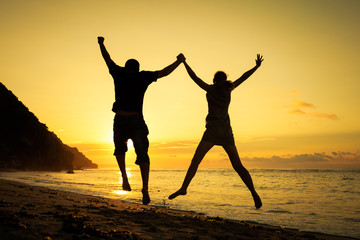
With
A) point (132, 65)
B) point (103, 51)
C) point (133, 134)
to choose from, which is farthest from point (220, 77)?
point (103, 51)

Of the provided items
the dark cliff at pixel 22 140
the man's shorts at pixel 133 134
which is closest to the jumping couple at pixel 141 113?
the man's shorts at pixel 133 134

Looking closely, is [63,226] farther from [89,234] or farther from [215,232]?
[215,232]

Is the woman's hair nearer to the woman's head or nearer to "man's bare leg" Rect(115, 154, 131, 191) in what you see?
the woman's head

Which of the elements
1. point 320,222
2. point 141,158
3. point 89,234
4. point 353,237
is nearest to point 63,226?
point 89,234

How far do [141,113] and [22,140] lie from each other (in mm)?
71471

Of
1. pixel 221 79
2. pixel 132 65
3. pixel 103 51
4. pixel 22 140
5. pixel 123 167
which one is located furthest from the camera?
pixel 22 140

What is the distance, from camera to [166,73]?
17.5 ft

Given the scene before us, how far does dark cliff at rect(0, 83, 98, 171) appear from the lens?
62500mm

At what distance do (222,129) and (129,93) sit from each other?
1.85 meters

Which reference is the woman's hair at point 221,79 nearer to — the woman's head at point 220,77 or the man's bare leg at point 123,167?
the woman's head at point 220,77

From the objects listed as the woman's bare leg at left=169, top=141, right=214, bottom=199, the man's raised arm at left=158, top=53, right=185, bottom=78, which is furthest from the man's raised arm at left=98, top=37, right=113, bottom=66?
the woman's bare leg at left=169, top=141, right=214, bottom=199

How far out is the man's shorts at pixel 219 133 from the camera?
5711 millimetres

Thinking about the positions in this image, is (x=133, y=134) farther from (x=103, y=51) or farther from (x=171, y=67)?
(x=103, y=51)

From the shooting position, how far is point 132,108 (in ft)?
16.7
